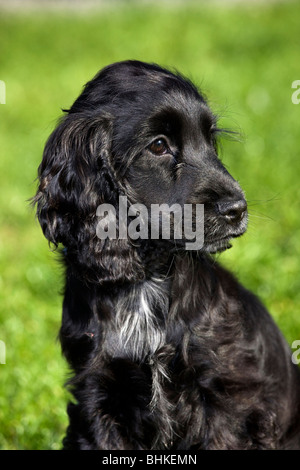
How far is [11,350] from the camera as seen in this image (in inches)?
191

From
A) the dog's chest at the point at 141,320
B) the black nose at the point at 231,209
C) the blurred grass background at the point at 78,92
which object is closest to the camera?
the black nose at the point at 231,209

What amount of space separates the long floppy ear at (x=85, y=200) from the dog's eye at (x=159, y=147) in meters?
0.21

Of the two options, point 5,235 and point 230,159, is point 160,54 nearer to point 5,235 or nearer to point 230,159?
point 230,159

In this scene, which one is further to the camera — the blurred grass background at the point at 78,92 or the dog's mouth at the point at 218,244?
the blurred grass background at the point at 78,92

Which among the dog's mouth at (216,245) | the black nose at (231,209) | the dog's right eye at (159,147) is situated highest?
the dog's right eye at (159,147)

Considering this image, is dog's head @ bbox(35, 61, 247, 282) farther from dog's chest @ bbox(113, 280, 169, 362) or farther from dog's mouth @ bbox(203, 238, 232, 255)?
dog's chest @ bbox(113, 280, 169, 362)

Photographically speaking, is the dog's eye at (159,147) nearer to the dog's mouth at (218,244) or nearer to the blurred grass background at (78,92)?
the dog's mouth at (218,244)

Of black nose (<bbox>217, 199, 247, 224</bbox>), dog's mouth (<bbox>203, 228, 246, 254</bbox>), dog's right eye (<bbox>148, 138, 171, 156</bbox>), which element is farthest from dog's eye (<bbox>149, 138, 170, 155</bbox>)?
dog's mouth (<bbox>203, 228, 246, 254</bbox>)

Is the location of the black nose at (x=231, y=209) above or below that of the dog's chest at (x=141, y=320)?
above

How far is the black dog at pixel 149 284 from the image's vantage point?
309cm

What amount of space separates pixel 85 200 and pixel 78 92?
8681mm

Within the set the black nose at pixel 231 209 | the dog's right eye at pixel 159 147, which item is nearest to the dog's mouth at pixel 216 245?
the black nose at pixel 231 209

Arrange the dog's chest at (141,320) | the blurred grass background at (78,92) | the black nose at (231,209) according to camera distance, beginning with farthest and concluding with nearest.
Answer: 1. the blurred grass background at (78,92)
2. the dog's chest at (141,320)
3. the black nose at (231,209)

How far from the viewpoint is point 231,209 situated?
3025 mm
